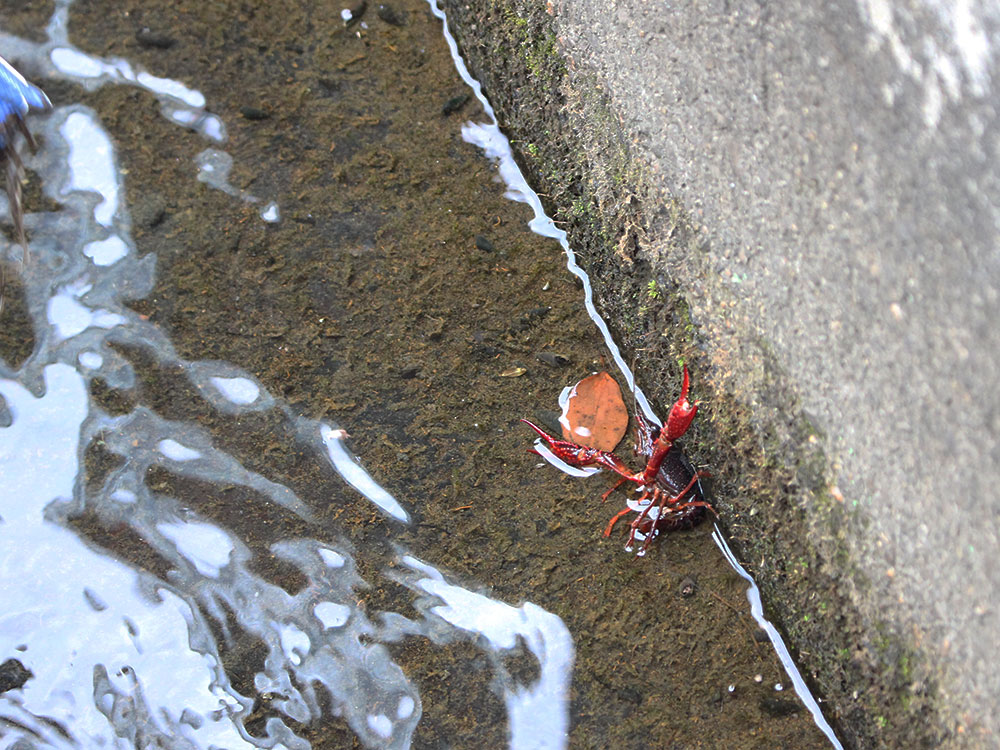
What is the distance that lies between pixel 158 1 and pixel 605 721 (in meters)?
2.76

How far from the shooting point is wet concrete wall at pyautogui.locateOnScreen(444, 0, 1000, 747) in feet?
4.75

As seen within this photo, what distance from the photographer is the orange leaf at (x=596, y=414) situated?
7.92 feet

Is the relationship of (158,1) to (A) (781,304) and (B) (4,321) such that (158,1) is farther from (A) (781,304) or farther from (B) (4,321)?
(A) (781,304)

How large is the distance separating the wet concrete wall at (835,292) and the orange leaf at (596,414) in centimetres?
12

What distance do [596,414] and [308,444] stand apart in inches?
30.9

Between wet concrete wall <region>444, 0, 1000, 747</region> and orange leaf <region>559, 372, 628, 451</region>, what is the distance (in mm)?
121

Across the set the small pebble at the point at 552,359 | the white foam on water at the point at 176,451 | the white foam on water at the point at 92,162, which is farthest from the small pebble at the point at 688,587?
the white foam on water at the point at 92,162

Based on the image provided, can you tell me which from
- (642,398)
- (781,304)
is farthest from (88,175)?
(781,304)

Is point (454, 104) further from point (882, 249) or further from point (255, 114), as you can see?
point (882, 249)

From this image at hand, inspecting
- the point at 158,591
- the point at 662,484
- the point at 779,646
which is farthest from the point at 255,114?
the point at 779,646

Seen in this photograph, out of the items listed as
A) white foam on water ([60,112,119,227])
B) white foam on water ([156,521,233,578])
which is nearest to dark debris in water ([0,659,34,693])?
white foam on water ([156,521,233,578])

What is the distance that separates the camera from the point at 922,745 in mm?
1748

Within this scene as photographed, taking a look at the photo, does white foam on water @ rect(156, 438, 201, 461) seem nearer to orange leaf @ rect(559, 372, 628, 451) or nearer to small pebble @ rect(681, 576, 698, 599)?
orange leaf @ rect(559, 372, 628, 451)

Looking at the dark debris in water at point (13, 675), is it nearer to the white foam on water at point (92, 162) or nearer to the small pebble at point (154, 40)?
the white foam on water at point (92, 162)
